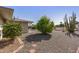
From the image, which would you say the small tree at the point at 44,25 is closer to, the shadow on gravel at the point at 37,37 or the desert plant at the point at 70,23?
the shadow on gravel at the point at 37,37

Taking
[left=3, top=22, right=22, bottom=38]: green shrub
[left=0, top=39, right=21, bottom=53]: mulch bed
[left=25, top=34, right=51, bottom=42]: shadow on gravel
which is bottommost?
[left=0, top=39, right=21, bottom=53]: mulch bed

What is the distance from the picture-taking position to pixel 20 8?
1.73m

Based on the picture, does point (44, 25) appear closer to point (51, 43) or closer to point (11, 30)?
point (51, 43)

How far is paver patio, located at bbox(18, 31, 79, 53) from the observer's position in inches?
66.6

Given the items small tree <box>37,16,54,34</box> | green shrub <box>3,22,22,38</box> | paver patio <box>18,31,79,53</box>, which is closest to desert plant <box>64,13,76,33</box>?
paver patio <box>18,31,79,53</box>

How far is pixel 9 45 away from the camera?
65.9 inches

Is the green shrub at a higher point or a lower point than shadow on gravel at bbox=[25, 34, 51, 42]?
higher

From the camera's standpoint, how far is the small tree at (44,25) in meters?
1.70

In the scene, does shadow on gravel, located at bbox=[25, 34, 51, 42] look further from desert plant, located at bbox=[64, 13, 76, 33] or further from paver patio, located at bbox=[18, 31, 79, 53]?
desert plant, located at bbox=[64, 13, 76, 33]

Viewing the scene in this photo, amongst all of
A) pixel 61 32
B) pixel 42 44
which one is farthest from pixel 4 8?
pixel 61 32

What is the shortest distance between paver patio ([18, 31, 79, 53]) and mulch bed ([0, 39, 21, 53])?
0.30 feet

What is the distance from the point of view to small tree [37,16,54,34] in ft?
5.59
